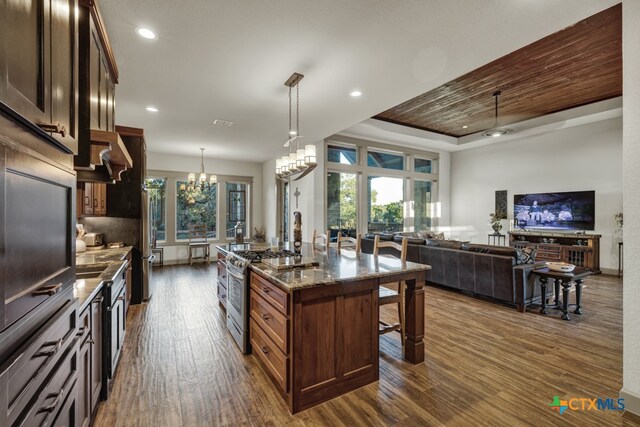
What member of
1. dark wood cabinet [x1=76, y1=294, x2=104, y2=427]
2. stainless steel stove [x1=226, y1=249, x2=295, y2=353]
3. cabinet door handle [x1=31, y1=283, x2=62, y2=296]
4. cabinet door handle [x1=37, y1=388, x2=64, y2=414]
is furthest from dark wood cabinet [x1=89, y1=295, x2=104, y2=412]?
stainless steel stove [x1=226, y1=249, x2=295, y2=353]

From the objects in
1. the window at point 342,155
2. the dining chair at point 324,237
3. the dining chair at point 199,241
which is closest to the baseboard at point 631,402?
the dining chair at point 324,237

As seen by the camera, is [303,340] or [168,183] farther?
[168,183]

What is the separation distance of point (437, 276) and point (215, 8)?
470 centimetres

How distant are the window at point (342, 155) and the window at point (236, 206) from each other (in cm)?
315

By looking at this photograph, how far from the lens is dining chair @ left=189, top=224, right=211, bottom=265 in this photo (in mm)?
7539

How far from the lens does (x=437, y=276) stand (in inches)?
193

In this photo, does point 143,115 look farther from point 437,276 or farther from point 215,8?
point 437,276

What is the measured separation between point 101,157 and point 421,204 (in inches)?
318

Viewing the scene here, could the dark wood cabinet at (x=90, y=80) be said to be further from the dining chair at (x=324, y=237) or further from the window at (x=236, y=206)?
the window at (x=236, y=206)

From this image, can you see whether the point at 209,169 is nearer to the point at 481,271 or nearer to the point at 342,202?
the point at 342,202

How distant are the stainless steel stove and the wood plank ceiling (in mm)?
3944

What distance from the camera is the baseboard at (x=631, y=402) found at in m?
1.93

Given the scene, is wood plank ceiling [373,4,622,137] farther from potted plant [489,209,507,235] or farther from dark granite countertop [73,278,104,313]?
dark granite countertop [73,278,104,313]

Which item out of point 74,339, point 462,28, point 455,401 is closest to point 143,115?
point 74,339
